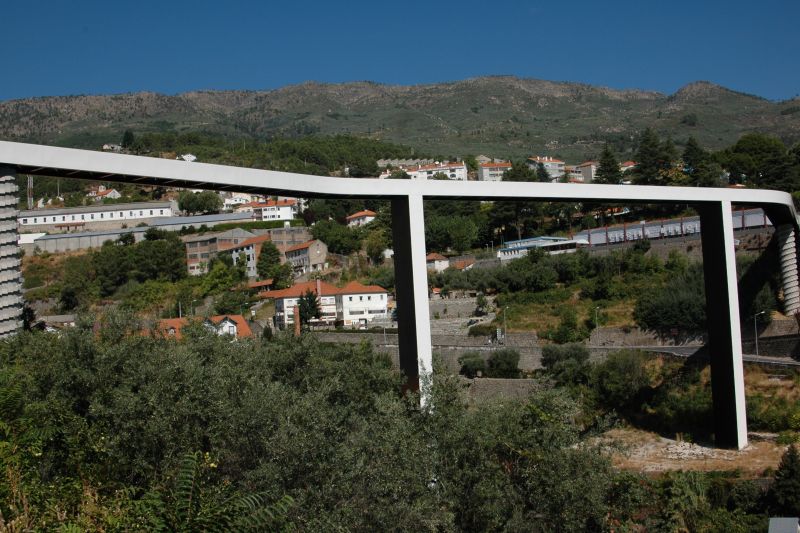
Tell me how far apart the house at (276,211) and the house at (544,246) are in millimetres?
27489

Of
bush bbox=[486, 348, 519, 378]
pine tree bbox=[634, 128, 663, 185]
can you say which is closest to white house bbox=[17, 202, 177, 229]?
pine tree bbox=[634, 128, 663, 185]

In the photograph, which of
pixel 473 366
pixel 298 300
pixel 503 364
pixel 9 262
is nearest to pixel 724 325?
pixel 503 364

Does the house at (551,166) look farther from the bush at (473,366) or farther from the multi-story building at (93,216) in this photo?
the bush at (473,366)

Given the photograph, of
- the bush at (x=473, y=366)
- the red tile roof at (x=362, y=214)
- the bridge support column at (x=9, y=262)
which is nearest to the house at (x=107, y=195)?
the red tile roof at (x=362, y=214)

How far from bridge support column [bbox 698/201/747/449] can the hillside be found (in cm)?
9193

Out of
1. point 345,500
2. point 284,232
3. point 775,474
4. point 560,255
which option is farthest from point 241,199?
point 345,500

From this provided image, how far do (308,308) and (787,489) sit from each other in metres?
26.7

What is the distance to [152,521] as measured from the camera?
3.89m

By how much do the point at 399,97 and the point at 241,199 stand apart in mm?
112622

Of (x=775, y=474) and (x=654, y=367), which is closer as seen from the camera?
(x=775, y=474)

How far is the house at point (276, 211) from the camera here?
66.4 metres

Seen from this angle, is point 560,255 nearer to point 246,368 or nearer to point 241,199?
point 246,368

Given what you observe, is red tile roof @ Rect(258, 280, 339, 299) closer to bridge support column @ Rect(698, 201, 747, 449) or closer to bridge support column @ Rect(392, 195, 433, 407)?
bridge support column @ Rect(698, 201, 747, 449)

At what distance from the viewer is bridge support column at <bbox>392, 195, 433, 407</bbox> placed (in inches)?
408
